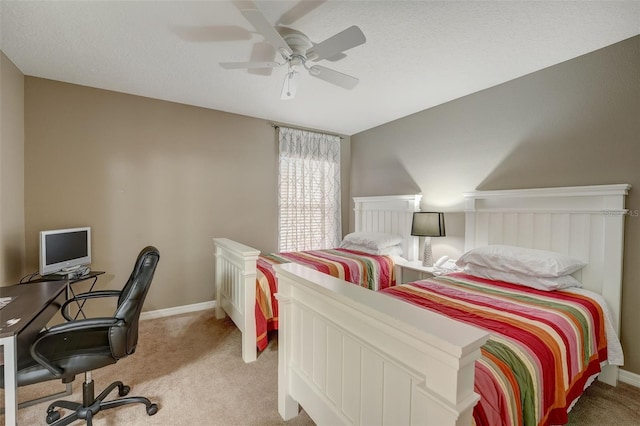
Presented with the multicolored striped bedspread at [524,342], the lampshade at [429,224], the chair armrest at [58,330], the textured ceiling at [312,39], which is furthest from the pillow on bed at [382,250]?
the chair armrest at [58,330]

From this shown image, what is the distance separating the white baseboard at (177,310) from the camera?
3.17 metres

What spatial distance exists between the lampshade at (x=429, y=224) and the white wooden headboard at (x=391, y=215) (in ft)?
1.18

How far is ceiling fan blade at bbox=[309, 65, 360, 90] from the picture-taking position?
2.05 meters

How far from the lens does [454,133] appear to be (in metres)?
3.10

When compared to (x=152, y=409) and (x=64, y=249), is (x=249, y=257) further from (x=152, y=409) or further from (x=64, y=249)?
(x=64, y=249)

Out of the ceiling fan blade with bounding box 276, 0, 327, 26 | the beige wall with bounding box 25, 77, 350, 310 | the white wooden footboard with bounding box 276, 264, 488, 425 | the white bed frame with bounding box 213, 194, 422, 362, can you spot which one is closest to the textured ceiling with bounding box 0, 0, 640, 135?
the ceiling fan blade with bounding box 276, 0, 327, 26

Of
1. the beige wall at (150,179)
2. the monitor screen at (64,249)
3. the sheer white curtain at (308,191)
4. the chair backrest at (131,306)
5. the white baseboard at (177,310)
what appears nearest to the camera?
the chair backrest at (131,306)

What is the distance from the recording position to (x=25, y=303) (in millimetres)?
1614

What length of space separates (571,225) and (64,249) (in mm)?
4423

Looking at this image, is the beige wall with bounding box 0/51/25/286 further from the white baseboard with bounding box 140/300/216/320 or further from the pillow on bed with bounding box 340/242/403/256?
the pillow on bed with bounding box 340/242/403/256

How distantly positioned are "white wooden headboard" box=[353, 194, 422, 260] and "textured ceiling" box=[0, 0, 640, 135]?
51.5 inches

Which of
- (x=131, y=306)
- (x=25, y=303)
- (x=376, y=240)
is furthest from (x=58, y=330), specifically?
(x=376, y=240)

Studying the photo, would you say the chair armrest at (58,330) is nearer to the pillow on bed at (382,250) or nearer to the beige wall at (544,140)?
the pillow on bed at (382,250)

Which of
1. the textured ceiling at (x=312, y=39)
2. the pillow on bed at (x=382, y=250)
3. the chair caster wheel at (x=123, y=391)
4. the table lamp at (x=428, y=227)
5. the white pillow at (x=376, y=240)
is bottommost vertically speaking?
the chair caster wheel at (x=123, y=391)
